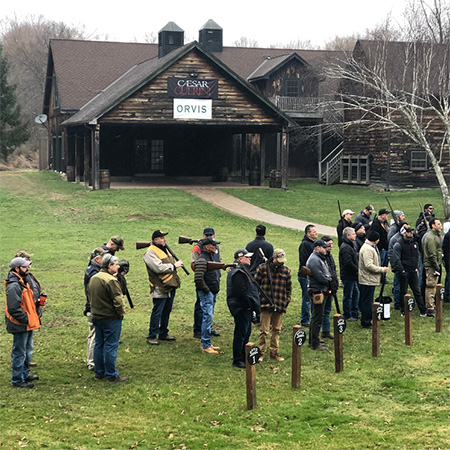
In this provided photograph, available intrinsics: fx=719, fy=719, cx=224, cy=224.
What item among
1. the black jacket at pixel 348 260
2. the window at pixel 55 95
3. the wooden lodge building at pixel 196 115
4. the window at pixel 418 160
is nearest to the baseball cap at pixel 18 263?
the black jacket at pixel 348 260

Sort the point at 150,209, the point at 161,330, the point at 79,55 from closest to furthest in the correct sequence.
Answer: the point at 161,330
the point at 150,209
the point at 79,55

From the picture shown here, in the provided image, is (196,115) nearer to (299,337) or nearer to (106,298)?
(106,298)

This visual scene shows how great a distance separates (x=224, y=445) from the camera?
823 centimetres

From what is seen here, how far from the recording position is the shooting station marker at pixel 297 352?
9914mm

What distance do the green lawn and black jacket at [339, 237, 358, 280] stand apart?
13018 millimetres

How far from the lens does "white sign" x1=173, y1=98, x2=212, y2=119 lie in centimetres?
3294

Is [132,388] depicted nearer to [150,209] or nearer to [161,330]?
[161,330]

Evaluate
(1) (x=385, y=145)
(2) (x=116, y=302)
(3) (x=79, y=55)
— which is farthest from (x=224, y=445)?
(3) (x=79, y=55)

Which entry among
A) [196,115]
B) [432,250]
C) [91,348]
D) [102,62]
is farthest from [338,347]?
[102,62]

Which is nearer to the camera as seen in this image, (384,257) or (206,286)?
(206,286)

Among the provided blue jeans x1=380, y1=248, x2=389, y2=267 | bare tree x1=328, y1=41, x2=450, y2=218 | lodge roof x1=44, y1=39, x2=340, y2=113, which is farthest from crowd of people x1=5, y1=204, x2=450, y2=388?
lodge roof x1=44, y1=39, x2=340, y2=113

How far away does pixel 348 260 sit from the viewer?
13336mm

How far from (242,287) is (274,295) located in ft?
2.51

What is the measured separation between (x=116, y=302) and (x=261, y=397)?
7.84ft
